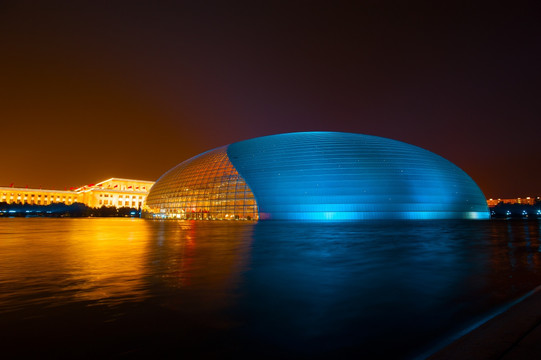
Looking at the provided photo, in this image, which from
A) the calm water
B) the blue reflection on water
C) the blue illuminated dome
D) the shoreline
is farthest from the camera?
the blue illuminated dome

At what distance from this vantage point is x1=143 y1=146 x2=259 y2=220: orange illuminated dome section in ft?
176

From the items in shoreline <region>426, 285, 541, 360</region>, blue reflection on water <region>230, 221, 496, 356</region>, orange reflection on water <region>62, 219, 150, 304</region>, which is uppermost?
shoreline <region>426, 285, 541, 360</region>

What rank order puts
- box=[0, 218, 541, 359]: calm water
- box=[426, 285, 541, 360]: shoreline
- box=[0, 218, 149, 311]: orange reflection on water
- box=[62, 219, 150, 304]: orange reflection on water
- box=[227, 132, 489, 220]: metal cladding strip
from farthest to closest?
1. box=[227, 132, 489, 220]: metal cladding strip
2. box=[62, 219, 150, 304]: orange reflection on water
3. box=[0, 218, 149, 311]: orange reflection on water
4. box=[0, 218, 541, 359]: calm water
5. box=[426, 285, 541, 360]: shoreline

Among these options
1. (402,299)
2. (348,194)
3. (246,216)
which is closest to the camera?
(402,299)

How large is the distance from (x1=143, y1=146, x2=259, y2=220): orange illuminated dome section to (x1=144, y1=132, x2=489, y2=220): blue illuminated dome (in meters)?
0.18

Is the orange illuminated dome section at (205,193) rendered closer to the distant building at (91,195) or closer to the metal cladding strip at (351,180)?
the metal cladding strip at (351,180)

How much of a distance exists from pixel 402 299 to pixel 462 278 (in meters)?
3.04

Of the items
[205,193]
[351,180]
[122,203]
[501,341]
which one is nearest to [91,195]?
[122,203]

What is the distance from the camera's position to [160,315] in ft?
17.3

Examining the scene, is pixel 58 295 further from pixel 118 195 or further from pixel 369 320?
pixel 118 195

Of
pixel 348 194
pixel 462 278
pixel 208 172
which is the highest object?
pixel 208 172

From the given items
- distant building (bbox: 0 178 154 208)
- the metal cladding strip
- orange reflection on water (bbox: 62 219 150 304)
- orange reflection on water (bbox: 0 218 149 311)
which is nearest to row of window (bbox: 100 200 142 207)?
distant building (bbox: 0 178 154 208)

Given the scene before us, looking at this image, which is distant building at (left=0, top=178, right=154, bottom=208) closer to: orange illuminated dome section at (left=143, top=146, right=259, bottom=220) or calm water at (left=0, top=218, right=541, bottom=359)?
orange illuminated dome section at (left=143, top=146, right=259, bottom=220)

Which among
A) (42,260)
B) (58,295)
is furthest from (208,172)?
(58,295)
